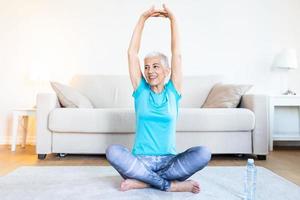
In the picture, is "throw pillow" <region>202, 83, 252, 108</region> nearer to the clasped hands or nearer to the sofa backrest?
the sofa backrest

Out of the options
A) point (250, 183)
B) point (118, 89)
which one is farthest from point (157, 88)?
point (118, 89)

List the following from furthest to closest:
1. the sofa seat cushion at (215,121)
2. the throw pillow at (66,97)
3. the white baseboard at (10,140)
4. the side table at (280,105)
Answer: the white baseboard at (10,140)
the side table at (280,105)
the throw pillow at (66,97)
the sofa seat cushion at (215,121)

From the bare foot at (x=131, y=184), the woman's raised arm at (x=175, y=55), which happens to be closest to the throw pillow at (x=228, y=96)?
the woman's raised arm at (x=175, y=55)

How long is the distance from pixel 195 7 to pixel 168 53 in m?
0.70

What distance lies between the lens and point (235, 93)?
9.43 ft

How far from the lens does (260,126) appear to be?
2676 mm

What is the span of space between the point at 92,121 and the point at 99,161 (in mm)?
361

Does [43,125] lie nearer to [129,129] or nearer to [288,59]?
[129,129]

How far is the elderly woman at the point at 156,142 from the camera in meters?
1.53

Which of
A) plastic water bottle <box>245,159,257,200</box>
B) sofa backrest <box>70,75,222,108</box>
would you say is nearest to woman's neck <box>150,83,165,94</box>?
plastic water bottle <box>245,159,257,200</box>

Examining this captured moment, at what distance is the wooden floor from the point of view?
7.41ft

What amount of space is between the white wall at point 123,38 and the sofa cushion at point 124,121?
119 centimetres

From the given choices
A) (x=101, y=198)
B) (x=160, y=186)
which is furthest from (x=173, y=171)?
(x=101, y=198)

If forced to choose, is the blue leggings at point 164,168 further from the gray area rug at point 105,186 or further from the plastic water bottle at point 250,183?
the plastic water bottle at point 250,183
